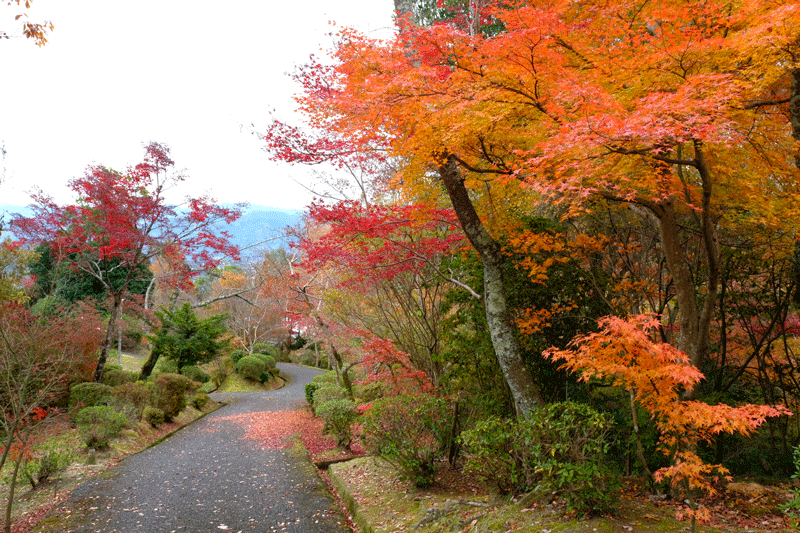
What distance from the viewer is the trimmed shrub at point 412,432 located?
4922 millimetres

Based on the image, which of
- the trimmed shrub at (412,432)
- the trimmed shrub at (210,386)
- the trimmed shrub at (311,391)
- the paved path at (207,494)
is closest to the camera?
the paved path at (207,494)

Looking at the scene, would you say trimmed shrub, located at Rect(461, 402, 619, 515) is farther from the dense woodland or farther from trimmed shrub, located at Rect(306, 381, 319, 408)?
trimmed shrub, located at Rect(306, 381, 319, 408)

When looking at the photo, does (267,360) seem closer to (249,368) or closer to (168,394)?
(249,368)

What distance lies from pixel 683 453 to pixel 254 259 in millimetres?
22081

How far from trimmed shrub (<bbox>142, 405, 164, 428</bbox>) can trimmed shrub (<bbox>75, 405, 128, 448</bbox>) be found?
174 centimetres

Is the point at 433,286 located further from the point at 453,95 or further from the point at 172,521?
the point at 172,521

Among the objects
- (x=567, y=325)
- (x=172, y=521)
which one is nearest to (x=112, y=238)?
(x=172, y=521)

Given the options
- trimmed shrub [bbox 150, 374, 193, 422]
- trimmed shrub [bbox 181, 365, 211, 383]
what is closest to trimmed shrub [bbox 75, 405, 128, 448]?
trimmed shrub [bbox 150, 374, 193, 422]

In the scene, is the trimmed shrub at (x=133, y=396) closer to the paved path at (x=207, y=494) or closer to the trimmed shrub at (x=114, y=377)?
the paved path at (x=207, y=494)

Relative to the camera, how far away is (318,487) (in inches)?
238

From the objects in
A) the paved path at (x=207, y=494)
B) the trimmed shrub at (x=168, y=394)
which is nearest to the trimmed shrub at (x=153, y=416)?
the trimmed shrub at (x=168, y=394)

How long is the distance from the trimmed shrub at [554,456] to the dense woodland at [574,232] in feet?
0.08

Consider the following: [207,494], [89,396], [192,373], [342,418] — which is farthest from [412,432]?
[192,373]

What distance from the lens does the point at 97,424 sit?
772 cm
